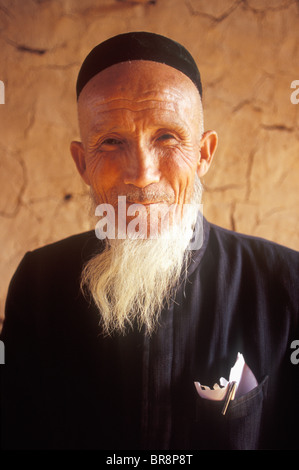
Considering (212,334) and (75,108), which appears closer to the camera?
(212,334)

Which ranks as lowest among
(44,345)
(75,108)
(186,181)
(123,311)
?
(44,345)

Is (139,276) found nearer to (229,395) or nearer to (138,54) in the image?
(229,395)

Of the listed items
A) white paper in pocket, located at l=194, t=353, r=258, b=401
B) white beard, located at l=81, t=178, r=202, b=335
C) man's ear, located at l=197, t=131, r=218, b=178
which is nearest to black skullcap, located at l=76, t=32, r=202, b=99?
man's ear, located at l=197, t=131, r=218, b=178

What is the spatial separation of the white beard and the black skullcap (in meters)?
0.28

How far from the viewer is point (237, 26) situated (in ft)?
2.51

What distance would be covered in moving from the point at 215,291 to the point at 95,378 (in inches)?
15.1

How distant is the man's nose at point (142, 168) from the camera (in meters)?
0.63

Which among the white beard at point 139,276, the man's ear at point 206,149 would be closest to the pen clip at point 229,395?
the white beard at point 139,276

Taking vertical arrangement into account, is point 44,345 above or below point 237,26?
below

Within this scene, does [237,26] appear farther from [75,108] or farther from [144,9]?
[75,108]

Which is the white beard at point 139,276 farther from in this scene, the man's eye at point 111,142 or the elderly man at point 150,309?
the man's eye at point 111,142

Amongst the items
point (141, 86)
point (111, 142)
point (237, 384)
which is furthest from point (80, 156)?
point (237, 384)

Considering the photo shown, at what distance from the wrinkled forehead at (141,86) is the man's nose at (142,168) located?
3.9 inches
